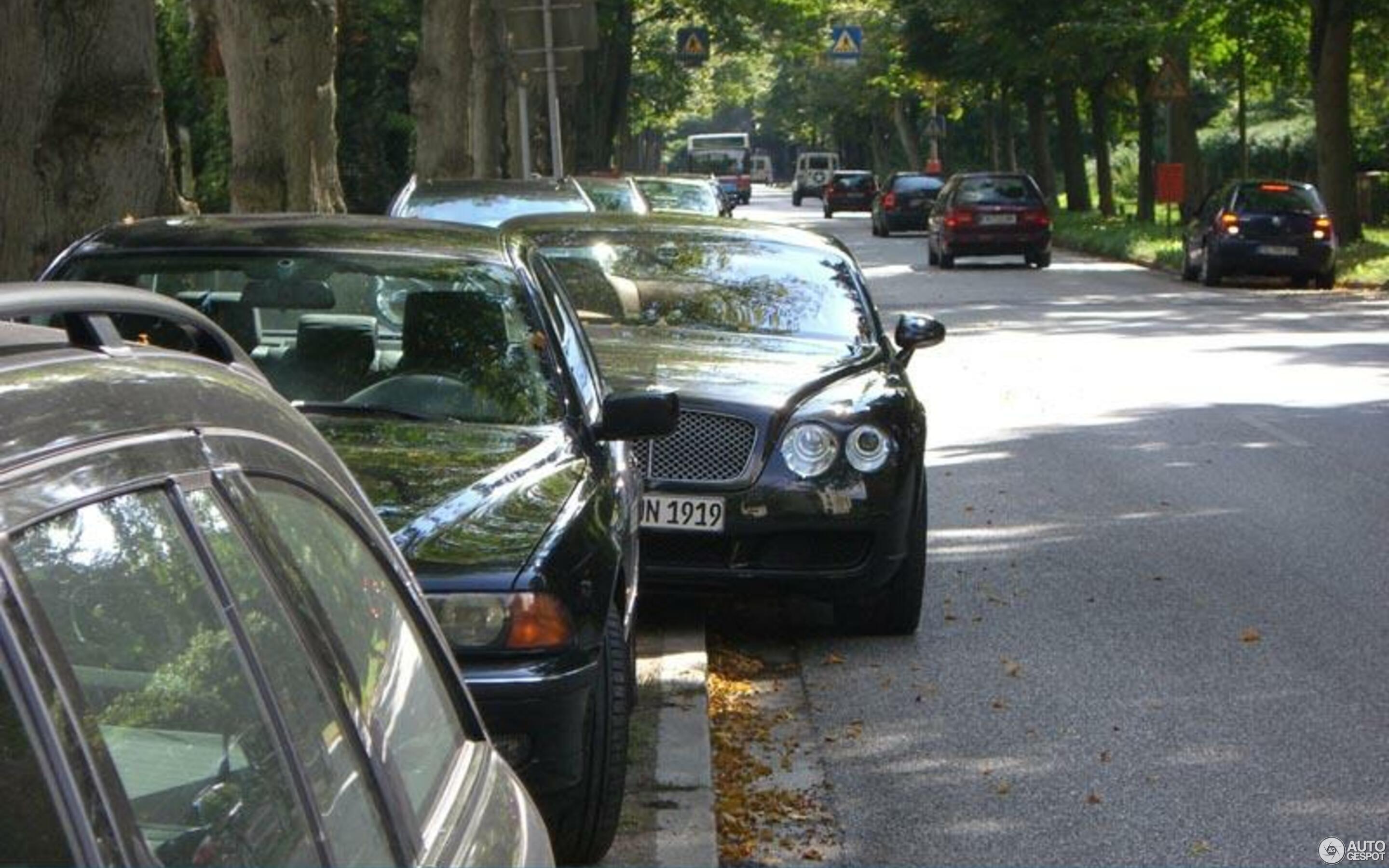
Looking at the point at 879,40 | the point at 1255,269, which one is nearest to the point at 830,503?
the point at 1255,269

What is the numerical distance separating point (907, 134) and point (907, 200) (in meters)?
39.3

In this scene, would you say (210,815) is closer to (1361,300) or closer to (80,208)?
(80,208)

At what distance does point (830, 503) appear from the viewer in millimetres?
8945

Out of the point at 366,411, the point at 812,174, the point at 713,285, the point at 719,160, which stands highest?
the point at 366,411

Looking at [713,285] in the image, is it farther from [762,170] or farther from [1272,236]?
[762,170]

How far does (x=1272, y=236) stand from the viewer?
31766 mm

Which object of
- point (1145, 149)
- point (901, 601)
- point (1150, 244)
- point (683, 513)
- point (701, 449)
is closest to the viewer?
point (683, 513)

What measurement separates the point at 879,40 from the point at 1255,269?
51.2m

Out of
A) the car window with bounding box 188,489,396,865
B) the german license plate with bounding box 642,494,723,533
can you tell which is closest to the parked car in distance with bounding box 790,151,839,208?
the german license plate with bounding box 642,494,723,533

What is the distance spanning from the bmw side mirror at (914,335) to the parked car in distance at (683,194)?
56.0 ft

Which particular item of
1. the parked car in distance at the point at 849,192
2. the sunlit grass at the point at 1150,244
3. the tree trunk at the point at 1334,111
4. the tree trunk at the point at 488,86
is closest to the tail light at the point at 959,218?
the sunlit grass at the point at 1150,244

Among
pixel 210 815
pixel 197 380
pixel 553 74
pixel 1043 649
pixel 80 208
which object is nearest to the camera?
pixel 210 815

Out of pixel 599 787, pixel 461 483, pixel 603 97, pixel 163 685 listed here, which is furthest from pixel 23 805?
pixel 603 97

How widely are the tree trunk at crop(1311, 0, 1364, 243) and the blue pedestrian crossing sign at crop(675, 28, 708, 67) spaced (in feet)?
67.0
